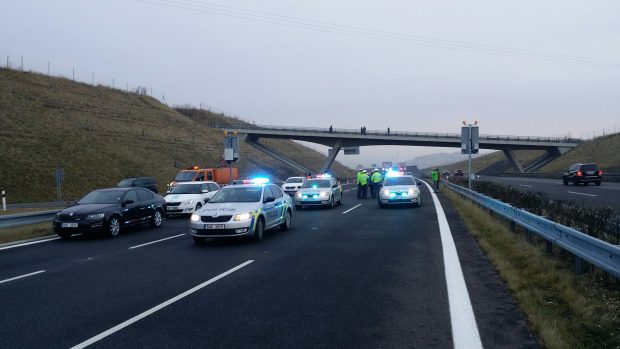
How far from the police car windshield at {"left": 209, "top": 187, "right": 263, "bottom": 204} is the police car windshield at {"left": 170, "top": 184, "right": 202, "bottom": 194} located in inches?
297

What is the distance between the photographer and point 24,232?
14414mm

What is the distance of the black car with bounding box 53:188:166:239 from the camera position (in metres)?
13.0

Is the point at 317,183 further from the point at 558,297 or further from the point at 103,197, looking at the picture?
the point at 558,297

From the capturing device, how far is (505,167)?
106m

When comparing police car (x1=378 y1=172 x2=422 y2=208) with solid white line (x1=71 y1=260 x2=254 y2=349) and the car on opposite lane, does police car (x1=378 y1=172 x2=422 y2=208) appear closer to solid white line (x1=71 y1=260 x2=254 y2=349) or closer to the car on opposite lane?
the car on opposite lane

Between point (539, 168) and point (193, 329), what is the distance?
89092mm

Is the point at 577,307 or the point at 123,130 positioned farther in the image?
the point at 123,130

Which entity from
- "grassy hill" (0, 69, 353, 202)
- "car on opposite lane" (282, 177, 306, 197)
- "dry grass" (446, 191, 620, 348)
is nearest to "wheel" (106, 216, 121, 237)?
"dry grass" (446, 191, 620, 348)

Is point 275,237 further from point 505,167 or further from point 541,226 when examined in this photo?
point 505,167

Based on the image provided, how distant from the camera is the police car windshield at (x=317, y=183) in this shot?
2260 centimetres

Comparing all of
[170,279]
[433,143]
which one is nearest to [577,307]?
[170,279]

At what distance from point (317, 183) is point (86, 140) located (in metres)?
32.5

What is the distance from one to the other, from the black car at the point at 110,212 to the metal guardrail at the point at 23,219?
69.9 inches

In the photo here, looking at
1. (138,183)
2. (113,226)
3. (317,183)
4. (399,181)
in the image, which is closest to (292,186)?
(138,183)
